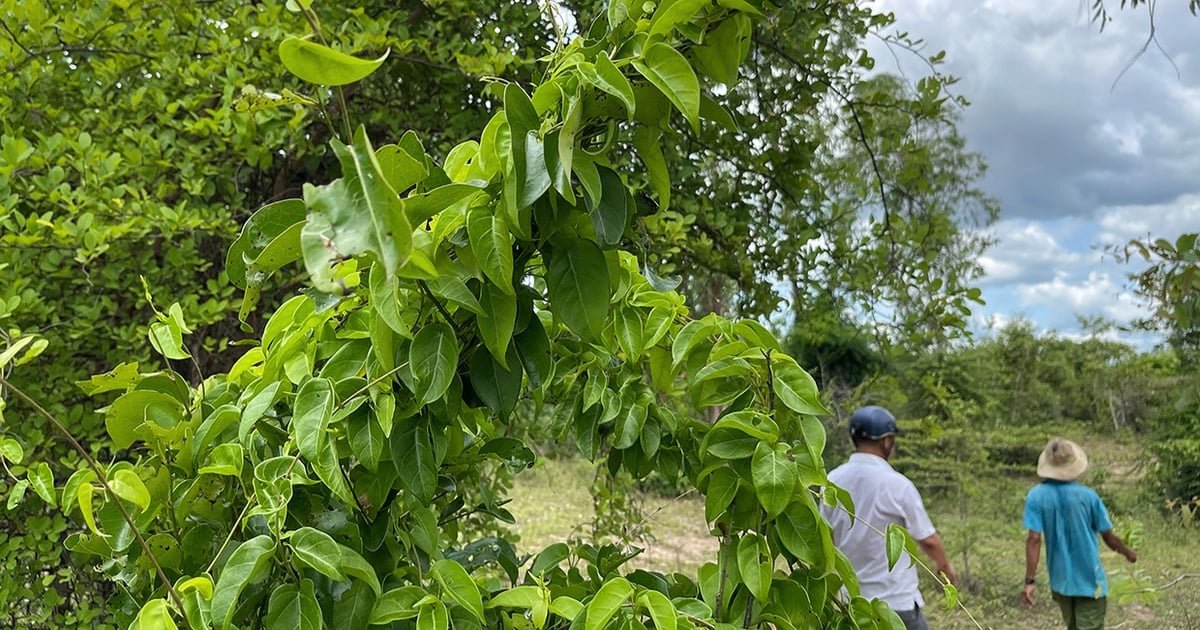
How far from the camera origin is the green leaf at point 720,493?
0.85 m

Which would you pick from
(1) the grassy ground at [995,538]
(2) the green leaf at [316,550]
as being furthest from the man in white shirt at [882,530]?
(2) the green leaf at [316,550]

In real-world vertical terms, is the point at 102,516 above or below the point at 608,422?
below

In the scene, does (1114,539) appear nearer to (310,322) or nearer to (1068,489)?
(1068,489)

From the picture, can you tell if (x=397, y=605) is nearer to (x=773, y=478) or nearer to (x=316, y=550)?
(x=316, y=550)

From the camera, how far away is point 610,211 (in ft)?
2.21

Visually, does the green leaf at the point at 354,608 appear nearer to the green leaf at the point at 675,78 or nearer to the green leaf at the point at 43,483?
the green leaf at the point at 43,483

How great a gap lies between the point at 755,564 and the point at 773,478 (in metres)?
0.11

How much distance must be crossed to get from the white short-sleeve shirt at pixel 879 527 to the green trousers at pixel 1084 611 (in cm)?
146

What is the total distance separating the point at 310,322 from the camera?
80 cm

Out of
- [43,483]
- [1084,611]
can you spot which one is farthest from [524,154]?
[1084,611]

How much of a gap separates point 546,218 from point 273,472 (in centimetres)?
33

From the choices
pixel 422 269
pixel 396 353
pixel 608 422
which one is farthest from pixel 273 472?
pixel 608 422

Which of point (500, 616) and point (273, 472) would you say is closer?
point (273, 472)

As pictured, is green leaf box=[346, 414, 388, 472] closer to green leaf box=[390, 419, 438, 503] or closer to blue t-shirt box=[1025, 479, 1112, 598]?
green leaf box=[390, 419, 438, 503]
